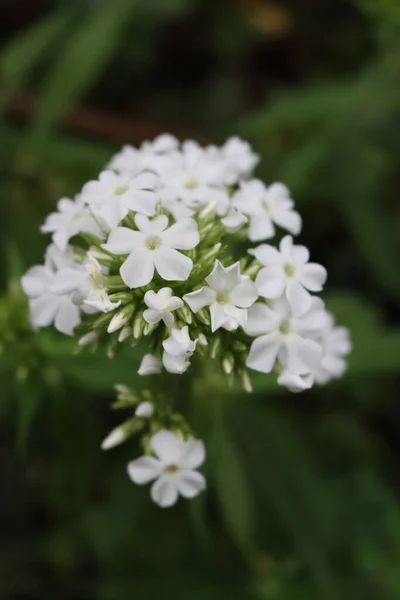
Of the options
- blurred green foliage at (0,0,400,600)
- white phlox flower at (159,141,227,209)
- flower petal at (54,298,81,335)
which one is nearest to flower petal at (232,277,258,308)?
white phlox flower at (159,141,227,209)

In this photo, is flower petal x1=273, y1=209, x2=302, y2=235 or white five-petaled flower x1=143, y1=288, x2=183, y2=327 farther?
flower petal x1=273, y1=209, x2=302, y2=235

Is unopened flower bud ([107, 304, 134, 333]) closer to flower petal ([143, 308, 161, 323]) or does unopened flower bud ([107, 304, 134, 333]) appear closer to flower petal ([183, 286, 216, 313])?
flower petal ([143, 308, 161, 323])

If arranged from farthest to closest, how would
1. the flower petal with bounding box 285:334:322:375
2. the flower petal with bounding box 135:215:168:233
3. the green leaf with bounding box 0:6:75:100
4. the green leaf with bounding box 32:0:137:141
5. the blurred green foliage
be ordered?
the green leaf with bounding box 0:6:75:100
the green leaf with bounding box 32:0:137:141
the blurred green foliage
the flower petal with bounding box 285:334:322:375
the flower petal with bounding box 135:215:168:233

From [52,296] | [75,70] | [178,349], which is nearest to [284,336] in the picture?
[178,349]

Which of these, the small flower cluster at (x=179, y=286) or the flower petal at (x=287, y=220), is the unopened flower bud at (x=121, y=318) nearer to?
the small flower cluster at (x=179, y=286)

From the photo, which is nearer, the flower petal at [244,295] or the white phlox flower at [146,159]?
the flower petal at [244,295]

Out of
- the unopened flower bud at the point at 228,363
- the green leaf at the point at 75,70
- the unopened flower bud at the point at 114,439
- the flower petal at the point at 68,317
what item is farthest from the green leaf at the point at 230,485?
the green leaf at the point at 75,70

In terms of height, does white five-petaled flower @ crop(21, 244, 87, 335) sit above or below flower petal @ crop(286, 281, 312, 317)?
above
